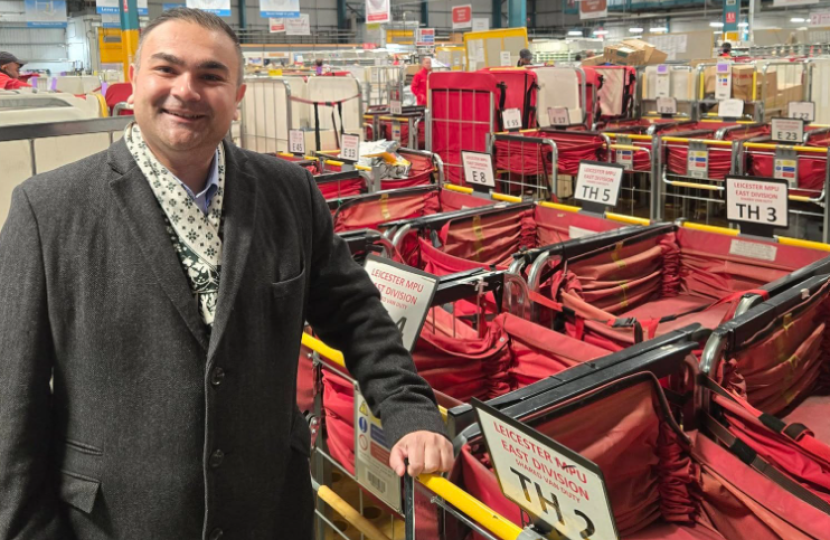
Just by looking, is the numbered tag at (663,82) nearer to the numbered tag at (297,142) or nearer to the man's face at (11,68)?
the numbered tag at (297,142)

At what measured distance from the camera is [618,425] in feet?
6.25

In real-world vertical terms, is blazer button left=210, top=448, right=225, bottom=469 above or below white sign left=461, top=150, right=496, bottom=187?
below

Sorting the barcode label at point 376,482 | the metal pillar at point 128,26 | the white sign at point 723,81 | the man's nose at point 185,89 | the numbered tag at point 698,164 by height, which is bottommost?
the barcode label at point 376,482

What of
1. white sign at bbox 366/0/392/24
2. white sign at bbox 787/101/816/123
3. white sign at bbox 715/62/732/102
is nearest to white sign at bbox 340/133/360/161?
white sign at bbox 787/101/816/123

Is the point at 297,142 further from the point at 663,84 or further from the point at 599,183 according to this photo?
the point at 663,84

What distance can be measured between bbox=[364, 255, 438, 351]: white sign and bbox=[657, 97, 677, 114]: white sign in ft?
30.3

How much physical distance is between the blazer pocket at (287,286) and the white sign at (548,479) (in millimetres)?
401

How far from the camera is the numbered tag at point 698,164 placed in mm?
6445

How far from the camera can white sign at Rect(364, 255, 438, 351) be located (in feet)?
6.70

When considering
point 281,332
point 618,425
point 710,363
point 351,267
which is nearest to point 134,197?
point 281,332

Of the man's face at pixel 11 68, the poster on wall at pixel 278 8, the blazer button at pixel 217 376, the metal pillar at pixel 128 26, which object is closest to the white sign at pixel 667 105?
the man's face at pixel 11 68

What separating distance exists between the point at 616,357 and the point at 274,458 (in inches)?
38.7

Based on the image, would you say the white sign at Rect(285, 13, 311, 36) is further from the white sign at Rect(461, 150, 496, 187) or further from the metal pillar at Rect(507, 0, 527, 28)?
the white sign at Rect(461, 150, 496, 187)

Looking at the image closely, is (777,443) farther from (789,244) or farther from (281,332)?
(789,244)
